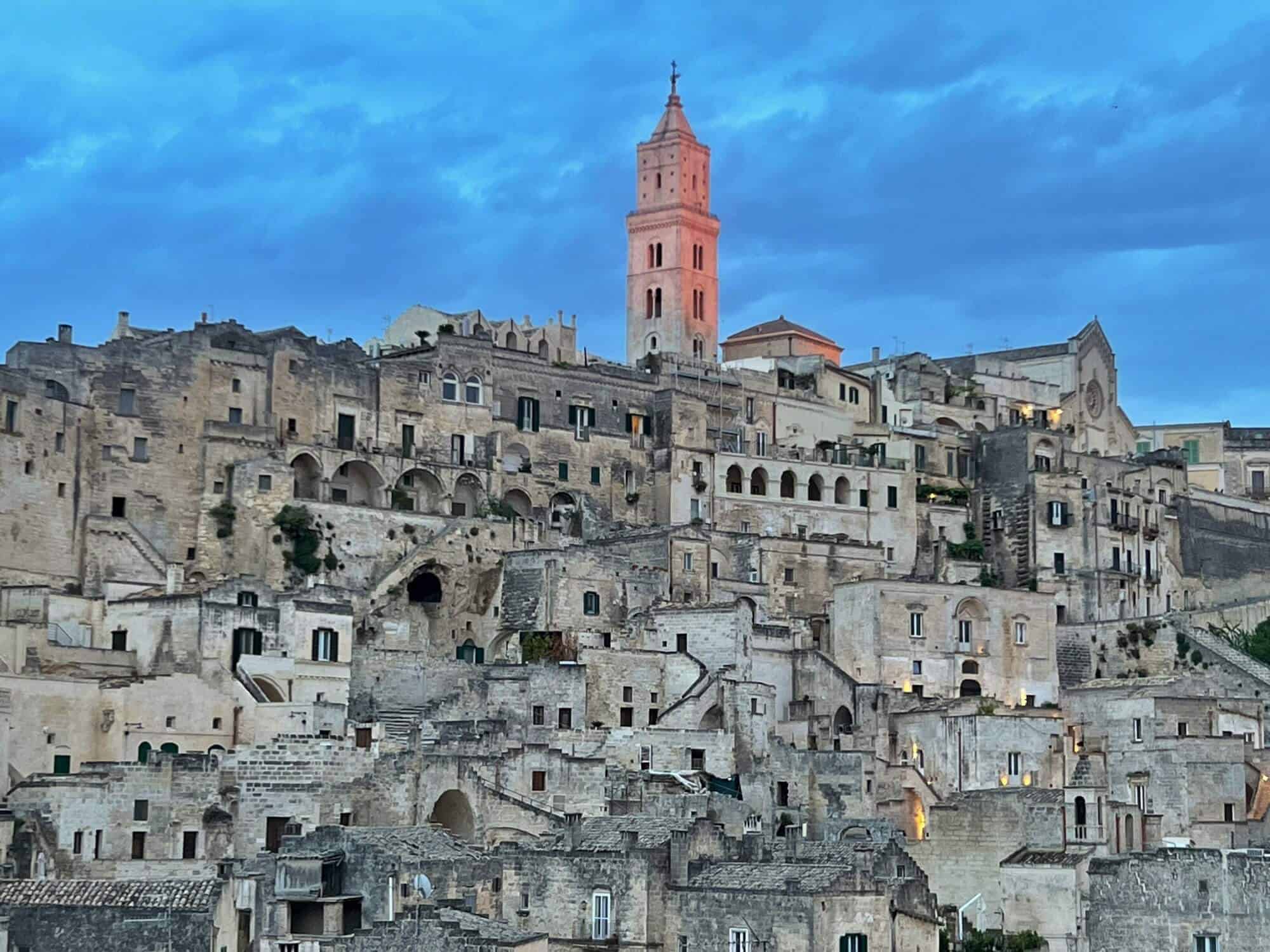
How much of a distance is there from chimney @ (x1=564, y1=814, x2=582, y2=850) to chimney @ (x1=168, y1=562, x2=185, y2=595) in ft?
51.4

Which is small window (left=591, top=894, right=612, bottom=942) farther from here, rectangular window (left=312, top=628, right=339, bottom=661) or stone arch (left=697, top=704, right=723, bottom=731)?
stone arch (left=697, top=704, right=723, bottom=731)

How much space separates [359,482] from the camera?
7350cm

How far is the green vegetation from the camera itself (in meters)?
68.7

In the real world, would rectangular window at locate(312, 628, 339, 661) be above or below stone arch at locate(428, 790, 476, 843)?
above

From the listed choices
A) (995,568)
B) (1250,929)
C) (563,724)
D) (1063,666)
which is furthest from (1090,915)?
(995,568)

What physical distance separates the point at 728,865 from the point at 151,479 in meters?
27.2

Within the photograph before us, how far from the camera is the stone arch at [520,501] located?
75.9 meters

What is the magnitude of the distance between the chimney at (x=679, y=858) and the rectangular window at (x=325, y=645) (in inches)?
612

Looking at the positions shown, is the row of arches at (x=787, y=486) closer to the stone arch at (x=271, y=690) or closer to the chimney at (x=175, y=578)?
the chimney at (x=175, y=578)

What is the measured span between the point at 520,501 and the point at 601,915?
3129cm

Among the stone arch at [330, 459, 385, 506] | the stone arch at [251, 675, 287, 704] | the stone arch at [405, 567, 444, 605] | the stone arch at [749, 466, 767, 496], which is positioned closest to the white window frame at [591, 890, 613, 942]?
the stone arch at [251, 675, 287, 704]

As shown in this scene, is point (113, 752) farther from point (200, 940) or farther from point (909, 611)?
point (909, 611)

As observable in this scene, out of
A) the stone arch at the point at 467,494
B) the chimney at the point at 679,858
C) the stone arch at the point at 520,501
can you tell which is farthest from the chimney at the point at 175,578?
the chimney at the point at 679,858

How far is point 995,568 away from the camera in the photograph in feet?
262
